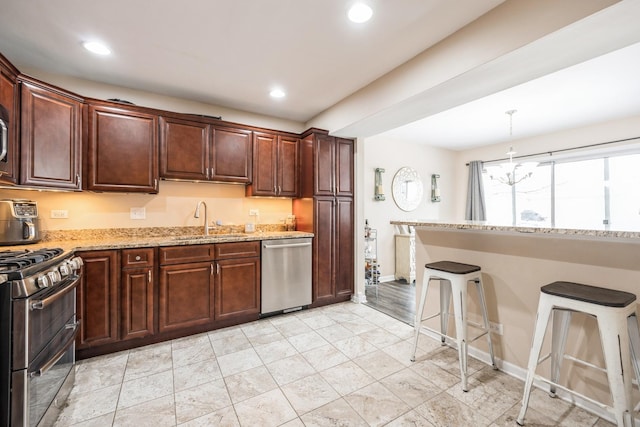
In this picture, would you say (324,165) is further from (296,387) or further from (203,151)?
(296,387)

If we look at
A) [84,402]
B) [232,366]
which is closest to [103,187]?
[84,402]

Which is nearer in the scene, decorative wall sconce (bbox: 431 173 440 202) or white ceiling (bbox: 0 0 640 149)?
white ceiling (bbox: 0 0 640 149)

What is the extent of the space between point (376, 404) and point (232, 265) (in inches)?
75.8

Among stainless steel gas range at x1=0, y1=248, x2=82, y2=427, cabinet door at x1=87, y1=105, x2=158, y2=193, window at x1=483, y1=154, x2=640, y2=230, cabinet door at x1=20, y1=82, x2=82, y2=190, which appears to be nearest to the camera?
stainless steel gas range at x1=0, y1=248, x2=82, y2=427

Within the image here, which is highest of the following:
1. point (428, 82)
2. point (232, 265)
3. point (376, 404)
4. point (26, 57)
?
point (26, 57)

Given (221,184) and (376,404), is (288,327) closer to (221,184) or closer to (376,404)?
(376,404)

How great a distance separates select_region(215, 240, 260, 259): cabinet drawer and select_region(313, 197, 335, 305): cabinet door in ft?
2.62

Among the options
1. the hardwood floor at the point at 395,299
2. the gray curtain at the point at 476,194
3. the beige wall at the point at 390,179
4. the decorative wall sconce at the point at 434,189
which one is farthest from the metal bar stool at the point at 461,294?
the gray curtain at the point at 476,194

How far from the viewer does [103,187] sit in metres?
2.62

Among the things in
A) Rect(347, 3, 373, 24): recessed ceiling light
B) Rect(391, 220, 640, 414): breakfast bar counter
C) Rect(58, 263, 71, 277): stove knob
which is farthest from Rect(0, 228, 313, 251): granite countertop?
Rect(347, 3, 373, 24): recessed ceiling light

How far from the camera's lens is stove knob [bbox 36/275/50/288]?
4.64 ft

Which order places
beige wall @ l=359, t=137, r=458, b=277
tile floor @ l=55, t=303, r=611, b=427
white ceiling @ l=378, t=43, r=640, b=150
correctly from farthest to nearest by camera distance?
beige wall @ l=359, t=137, r=458, b=277 → white ceiling @ l=378, t=43, r=640, b=150 → tile floor @ l=55, t=303, r=611, b=427

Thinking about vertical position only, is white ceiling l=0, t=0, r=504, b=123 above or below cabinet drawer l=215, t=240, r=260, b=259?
above

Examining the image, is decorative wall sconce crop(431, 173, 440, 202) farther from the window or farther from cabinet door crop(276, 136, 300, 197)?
cabinet door crop(276, 136, 300, 197)
